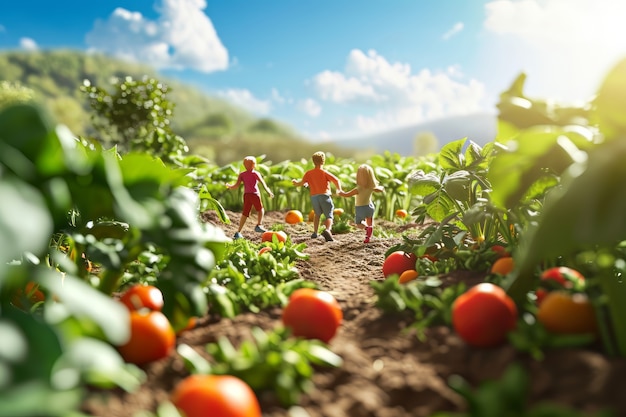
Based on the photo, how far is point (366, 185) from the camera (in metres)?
7.04

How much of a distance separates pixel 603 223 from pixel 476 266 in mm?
1730

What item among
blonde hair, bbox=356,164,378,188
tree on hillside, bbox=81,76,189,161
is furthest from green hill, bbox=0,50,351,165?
blonde hair, bbox=356,164,378,188

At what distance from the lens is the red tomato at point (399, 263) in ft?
13.4

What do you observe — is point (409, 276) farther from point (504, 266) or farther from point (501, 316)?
point (501, 316)

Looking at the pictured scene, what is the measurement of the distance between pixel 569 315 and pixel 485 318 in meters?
0.34

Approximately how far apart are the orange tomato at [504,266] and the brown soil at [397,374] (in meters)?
0.69

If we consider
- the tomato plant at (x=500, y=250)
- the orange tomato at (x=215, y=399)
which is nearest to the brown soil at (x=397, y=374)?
the orange tomato at (x=215, y=399)

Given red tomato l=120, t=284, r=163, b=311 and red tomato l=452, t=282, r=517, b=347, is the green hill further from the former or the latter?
red tomato l=452, t=282, r=517, b=347

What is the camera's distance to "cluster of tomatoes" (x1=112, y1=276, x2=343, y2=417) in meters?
1.77

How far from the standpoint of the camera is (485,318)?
2.22 metres

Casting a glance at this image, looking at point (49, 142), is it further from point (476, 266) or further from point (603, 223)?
point (476, 266)

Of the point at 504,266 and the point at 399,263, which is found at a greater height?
the point at 504,266

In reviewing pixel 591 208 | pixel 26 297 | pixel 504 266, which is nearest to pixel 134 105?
pixel 26 297

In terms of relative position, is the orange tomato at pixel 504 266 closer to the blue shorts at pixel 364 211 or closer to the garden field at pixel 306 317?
the garden field at pixel 306 317
